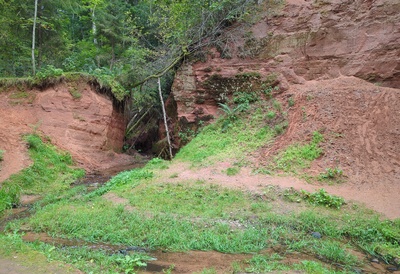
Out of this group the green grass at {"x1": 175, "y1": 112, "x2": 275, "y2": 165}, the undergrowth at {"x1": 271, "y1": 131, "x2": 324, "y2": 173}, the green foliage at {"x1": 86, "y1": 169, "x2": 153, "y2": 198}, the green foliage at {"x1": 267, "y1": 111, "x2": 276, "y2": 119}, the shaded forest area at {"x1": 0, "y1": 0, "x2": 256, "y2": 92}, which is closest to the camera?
the green foliage at {"x1": 86, "y1": 169, "x2": 153, "y2": 198}

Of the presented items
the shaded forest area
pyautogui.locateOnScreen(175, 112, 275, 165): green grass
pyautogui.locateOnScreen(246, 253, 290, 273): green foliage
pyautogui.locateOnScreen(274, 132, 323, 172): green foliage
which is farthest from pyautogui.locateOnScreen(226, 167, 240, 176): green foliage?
the shaded forest area

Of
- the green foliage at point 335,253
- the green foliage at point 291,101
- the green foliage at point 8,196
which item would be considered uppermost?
the green foliage at point 291,101

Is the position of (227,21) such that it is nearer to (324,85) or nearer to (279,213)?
(324,85)

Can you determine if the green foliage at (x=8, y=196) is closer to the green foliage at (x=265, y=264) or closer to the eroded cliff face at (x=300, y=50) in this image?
the green foliage at (x=265, y=264)

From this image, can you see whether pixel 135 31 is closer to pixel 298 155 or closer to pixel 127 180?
pixel 127 180

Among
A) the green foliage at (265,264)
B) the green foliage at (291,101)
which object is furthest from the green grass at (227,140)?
the green foliage at (265,264)

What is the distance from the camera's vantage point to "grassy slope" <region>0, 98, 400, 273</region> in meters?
4.89

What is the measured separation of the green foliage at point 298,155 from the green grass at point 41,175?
754 centimetres

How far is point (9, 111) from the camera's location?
46.1 ft

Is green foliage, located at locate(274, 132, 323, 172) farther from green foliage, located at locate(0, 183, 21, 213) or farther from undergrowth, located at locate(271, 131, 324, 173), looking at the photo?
green foliage, located at locate(0, 183, 21, 213)

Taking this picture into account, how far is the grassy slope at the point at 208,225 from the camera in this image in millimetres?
4895

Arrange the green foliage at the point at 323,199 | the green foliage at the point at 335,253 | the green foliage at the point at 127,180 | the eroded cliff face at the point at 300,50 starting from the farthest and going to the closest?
the eroded cliff face at the point at 300,50
the green foliage at the point at 127,180
the green foliage at the point at 323,199
the green foliage at the point at 335,253

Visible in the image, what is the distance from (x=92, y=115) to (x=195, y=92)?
5.48m

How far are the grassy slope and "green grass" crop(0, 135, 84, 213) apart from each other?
40.6 inches
